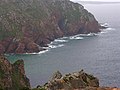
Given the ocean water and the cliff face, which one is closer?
the cliff face

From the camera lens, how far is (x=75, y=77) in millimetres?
77188

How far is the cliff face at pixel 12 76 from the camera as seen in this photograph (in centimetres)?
10944

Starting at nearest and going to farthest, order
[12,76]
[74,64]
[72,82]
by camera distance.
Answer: [72,82]
[12,76]
[74,64]

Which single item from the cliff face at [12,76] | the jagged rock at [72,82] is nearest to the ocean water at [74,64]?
the cliff face at [12,76]

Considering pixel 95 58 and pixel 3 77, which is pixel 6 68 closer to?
pixel 3 77

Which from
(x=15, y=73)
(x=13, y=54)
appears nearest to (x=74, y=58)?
(x=13, y=54)

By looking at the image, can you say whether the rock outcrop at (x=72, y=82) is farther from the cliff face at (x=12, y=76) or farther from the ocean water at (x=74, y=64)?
the ocean water at (x=74, y=64)

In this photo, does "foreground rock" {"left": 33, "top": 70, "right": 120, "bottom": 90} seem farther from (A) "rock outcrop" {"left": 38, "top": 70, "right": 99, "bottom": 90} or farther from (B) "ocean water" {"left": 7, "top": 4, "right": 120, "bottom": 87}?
(B) "ocean water" {"left": 7, "top": 4, "right": 120, "bottom": 87}

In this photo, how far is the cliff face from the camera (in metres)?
109

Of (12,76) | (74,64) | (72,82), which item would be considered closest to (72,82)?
(72,82)

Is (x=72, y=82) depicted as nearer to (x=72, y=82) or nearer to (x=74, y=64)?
(x=72, y=82)

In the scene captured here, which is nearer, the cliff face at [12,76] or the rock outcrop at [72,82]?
the rock outcrop at [72,82]

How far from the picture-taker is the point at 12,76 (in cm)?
11631

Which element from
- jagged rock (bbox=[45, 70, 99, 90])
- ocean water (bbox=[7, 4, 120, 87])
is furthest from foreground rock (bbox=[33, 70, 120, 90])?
ocean water (bbox=[7, 4, 120, 87])
